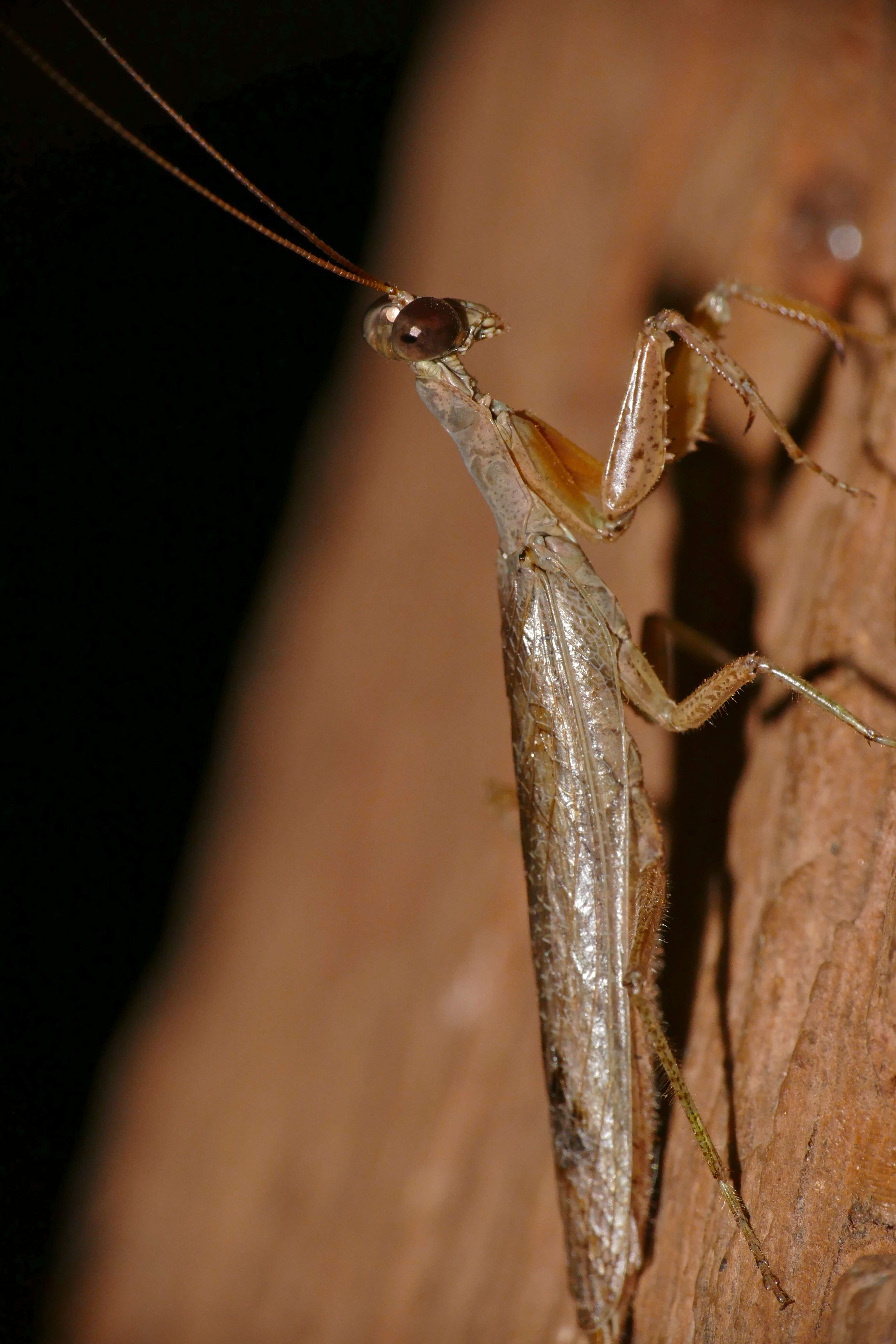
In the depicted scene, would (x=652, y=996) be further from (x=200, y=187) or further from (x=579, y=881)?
(x=200, y=187)

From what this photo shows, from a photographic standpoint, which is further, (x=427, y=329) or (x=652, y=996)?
(x=427, y=329)

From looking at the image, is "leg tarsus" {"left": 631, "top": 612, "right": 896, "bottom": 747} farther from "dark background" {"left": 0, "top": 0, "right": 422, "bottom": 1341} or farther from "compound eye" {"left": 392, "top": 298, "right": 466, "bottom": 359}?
"dark background" {"left": 0, "top": 0, "right": 422, "bottom": 1341}

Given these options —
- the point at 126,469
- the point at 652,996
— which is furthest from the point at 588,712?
the point at 126,469

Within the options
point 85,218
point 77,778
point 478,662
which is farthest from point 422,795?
point 85,218

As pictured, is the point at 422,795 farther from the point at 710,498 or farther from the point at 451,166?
the point at 451,166

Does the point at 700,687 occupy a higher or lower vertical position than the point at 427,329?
lower

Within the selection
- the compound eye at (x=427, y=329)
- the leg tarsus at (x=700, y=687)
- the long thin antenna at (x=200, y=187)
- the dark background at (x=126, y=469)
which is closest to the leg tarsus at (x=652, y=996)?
the leg tarsus at (x=700, y=687)

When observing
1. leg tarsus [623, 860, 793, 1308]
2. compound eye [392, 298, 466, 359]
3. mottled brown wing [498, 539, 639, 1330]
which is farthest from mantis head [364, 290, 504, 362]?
leg tarsus [623, 860, 793, 1308]

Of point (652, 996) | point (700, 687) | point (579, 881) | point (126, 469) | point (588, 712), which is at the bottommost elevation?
point (652, 996)
